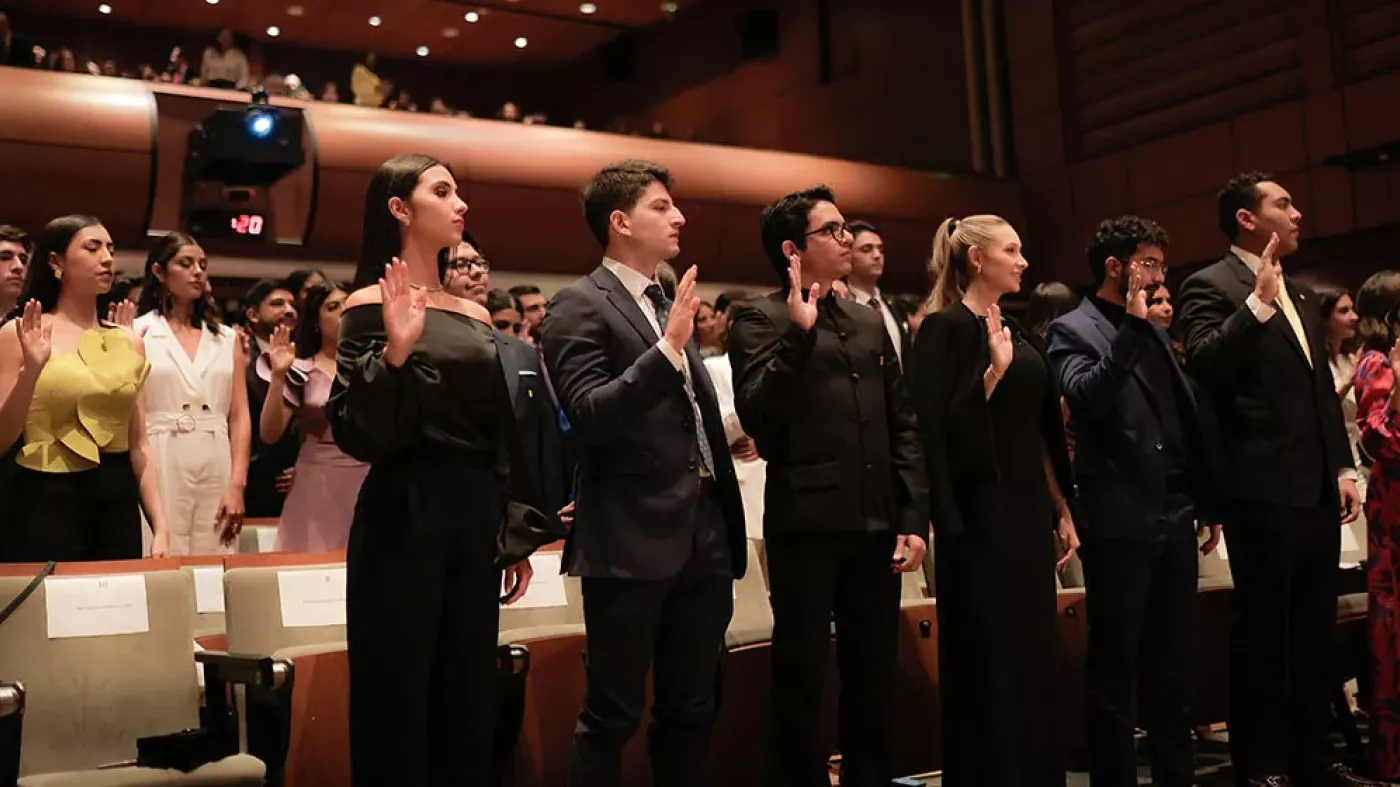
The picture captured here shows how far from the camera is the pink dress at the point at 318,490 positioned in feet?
12.6

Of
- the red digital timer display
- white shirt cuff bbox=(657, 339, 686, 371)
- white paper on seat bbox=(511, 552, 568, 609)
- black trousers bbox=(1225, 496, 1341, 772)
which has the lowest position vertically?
black trousers bbox=(1225, 496, 1341, 772)

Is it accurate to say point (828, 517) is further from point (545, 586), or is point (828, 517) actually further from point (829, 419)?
point (545, 586)

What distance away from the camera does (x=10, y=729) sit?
2398 millimetres

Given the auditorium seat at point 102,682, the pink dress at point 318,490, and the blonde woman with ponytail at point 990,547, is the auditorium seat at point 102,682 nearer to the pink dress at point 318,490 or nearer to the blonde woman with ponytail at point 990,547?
the pink dress at point 318,490

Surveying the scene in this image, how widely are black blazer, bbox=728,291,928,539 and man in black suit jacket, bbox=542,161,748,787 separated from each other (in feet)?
0.66

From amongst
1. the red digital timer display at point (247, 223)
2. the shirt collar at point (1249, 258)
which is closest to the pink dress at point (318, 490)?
the shirt collar at point (1249, 258)

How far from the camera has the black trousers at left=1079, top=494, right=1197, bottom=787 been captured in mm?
3258

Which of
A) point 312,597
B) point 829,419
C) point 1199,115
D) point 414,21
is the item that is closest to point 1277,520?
point 829,419

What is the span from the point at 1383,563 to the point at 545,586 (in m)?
2.34

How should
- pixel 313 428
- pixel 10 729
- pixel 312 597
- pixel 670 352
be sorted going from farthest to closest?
pixel 313 428, pixel 312 597, pixel 670 352, pixel 10 729

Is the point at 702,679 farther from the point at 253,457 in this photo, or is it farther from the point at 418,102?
the point at 418,102

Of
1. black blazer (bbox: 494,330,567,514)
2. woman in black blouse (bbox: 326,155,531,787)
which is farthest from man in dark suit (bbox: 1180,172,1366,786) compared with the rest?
woman in black blouse (bbox: 326,155,531,787)

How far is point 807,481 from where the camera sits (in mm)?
2930

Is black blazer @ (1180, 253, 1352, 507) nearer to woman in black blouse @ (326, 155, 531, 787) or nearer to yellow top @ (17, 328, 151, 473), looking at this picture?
woman in black blouse @ (326, 155, 531, 787)
